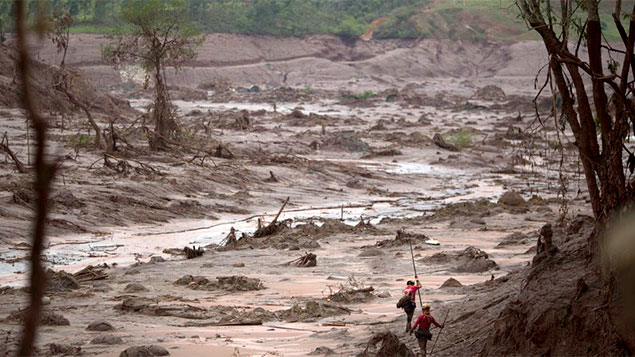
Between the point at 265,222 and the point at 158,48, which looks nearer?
the point at 265,222

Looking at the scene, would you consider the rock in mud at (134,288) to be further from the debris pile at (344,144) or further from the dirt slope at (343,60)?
the dirt slope at (343,60)

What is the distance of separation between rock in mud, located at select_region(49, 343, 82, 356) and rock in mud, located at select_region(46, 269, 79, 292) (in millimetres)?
3360

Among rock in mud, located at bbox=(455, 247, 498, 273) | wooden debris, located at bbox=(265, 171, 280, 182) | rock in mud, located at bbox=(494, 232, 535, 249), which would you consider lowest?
wooden debris, located at bbox=(265, 171, 280, 182)

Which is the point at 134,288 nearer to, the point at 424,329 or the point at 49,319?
the point at 49,319

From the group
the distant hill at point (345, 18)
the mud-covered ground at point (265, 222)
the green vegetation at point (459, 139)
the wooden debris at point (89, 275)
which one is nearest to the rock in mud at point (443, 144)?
the mud-covered ground at point (265, 222)

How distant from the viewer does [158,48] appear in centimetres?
2652

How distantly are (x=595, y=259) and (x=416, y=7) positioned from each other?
82.1 meters

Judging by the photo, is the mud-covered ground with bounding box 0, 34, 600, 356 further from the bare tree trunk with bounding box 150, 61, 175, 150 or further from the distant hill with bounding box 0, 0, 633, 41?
the distant hill with bounding box 0, 0, 633, 41

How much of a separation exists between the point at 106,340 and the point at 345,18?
77.9m

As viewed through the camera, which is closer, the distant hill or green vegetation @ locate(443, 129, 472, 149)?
green vegetation @ locate(443, 129, 472, 149)

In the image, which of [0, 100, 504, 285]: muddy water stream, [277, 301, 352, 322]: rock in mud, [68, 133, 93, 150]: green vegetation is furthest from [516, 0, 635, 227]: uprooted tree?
[68, 133, 93, 150]: green vegetation

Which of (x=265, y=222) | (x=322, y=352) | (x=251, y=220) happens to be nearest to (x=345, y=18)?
(x=251, y=220)

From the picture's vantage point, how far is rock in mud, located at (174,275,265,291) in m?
11.2

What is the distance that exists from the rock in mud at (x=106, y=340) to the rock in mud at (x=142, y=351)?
1.85ft
